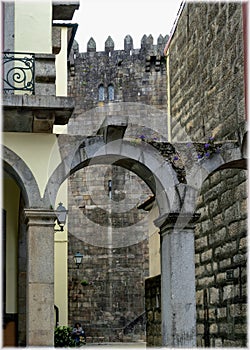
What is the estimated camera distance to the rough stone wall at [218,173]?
36.1ft

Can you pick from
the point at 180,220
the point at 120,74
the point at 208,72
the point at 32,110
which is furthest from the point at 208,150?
the point at 120,74

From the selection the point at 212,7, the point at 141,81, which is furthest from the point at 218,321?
the point at 141,81

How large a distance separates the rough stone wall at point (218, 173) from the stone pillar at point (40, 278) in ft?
8.15

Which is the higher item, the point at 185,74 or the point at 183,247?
the point at 185,74

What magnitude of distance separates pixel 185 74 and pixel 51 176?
204 inches

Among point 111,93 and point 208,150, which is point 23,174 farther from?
point 111,93

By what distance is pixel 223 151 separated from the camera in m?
9.91

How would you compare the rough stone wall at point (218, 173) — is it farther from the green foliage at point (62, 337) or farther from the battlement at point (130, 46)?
the battlement at point (130, 46)

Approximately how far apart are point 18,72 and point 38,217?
190 centimetres

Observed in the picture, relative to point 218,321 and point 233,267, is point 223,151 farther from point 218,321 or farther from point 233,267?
point 218,321

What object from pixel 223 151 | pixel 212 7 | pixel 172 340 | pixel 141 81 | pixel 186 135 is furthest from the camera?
pixel 141 81

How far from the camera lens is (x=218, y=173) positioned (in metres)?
12.0

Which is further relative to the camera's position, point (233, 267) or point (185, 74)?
point (185, 74)

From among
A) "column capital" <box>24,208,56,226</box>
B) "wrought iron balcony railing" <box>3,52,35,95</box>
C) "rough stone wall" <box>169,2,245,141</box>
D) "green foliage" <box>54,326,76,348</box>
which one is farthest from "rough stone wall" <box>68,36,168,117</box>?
"column capital" <box>24,208,56,226</box>
